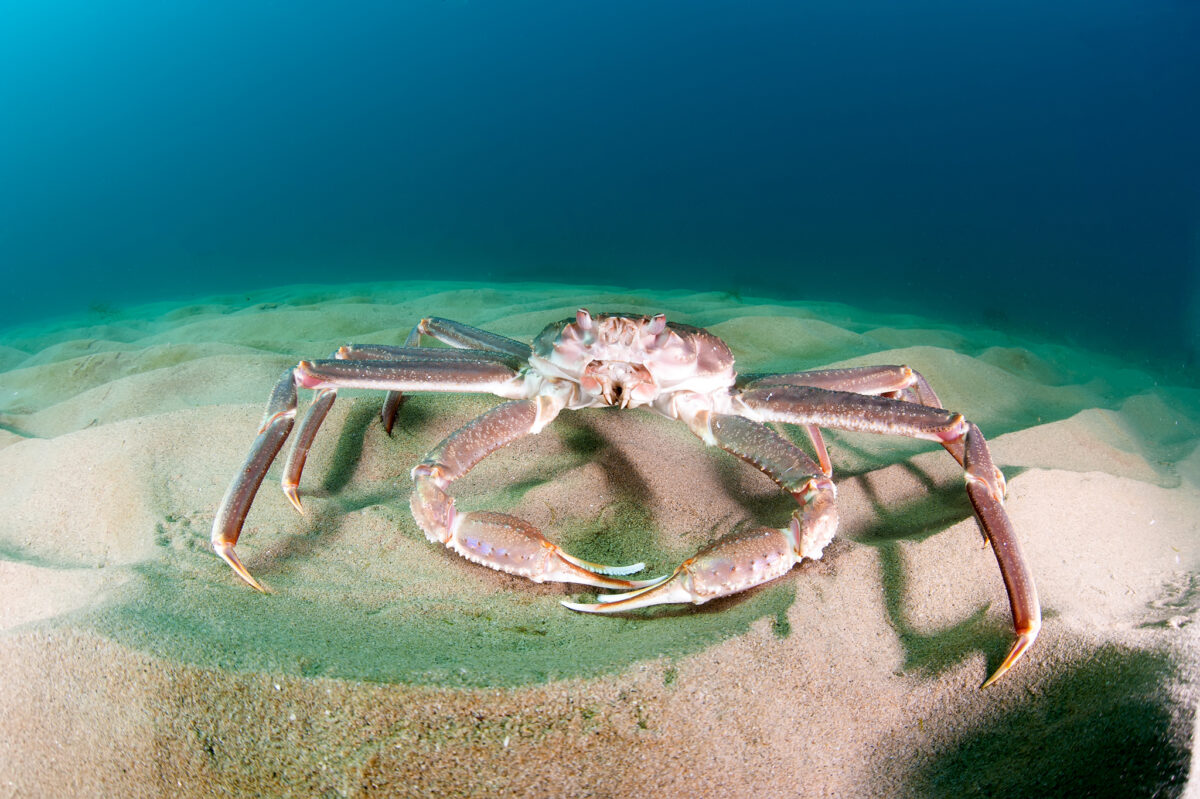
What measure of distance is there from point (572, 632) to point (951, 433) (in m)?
1.51

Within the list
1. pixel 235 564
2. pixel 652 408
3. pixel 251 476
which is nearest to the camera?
pixel 235 564

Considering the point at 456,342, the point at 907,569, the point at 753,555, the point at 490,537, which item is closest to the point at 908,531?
the point at 907,569

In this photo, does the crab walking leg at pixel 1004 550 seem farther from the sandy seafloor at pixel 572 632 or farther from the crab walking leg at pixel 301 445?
the crab walking leg at pixel 301 445

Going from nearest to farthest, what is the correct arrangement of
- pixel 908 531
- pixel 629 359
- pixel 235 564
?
pixel 235 564 < pixel 908 531 < pixel 629 359

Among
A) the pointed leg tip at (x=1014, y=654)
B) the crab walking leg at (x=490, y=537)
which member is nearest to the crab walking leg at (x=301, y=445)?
the crab walking leg at (x=490, y=537)

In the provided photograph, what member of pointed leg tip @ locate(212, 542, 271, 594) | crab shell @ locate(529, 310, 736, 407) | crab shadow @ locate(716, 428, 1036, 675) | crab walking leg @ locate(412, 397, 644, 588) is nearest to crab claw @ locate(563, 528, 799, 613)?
crab walking leg @ locate(412, 397, 644, 588)

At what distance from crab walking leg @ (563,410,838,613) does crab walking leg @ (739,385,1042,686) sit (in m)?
0.28

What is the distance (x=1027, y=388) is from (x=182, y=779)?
5.23m

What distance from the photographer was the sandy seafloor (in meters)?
1.18

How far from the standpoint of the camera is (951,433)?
1989 mm

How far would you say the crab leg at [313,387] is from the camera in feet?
5.98

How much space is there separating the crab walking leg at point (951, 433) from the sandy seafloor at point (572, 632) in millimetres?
96

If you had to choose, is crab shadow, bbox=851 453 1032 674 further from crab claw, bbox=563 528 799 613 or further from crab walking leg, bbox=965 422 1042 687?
crab claw, bbox=563 528 799 613

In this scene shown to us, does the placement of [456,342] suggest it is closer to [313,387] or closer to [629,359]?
[313,387]
